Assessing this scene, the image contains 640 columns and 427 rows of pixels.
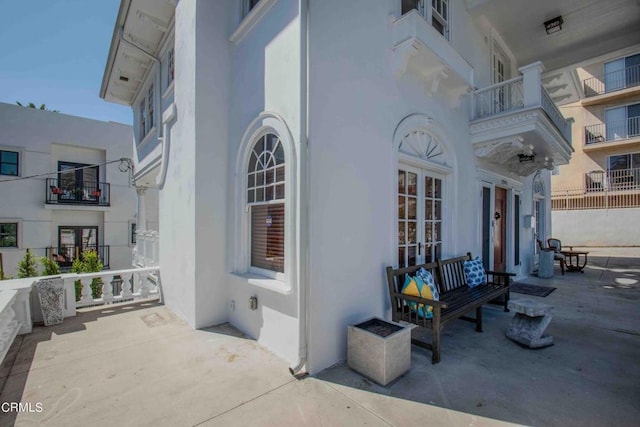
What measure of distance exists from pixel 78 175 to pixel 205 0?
13.5m

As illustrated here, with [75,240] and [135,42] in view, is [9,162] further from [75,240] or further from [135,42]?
[135,42]

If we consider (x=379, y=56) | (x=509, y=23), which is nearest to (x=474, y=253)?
(x=379, y=56)

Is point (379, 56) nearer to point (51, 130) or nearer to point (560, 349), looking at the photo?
point (560, 349)

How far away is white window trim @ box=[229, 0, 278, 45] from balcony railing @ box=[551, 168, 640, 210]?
20.9 meters

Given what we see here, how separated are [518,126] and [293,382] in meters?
6.04

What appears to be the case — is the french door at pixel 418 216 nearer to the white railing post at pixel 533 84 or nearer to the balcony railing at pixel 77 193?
the white railing post at pixel 533 84

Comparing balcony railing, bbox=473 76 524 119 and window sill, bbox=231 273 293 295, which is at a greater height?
→ balcony railing, bbox=473 76 524 119

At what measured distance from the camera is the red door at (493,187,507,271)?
282 inches

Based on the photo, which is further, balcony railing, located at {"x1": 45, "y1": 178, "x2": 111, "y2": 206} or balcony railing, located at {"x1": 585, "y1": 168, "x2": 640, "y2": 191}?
balcony railing, located at {"x1": 585, "y1": 168, "x2": 640, "y2": 191}

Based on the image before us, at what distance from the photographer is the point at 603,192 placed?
53.2ft

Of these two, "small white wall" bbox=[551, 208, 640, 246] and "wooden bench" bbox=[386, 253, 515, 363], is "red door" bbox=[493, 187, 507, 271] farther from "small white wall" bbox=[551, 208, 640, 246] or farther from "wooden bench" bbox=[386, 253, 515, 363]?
"small white wall" bbox=[551, 208, 640, 246]

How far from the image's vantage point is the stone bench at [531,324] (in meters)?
3.65

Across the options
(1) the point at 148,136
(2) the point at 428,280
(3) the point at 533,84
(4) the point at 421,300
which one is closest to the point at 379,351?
(4) the point at 421,300

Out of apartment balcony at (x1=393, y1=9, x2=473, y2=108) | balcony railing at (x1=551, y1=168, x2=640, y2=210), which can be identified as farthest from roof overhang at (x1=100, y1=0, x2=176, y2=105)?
balcony railing at (x1=551, y1=168, x2=640, y2=210)
